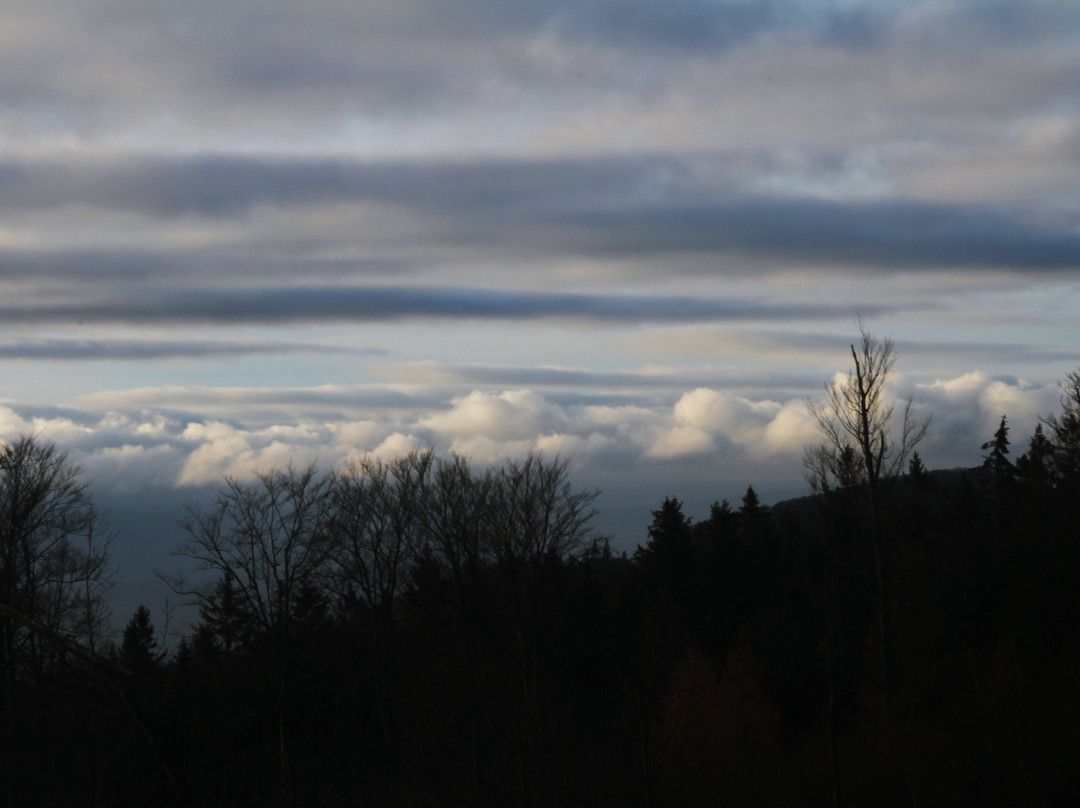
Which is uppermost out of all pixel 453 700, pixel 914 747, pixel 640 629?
pixel 640 629

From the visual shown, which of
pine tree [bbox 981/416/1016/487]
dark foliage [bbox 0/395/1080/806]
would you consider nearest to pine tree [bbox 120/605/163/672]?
dark foliage [bbox 0/395/1080/806]

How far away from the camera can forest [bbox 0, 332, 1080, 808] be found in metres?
23.2

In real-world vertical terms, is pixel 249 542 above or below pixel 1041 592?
above

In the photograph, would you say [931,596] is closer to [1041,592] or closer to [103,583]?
[1041,592]

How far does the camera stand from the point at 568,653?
2288 inches

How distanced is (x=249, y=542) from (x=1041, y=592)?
4045 cm

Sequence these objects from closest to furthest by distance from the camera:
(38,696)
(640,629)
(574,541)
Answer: (640,629)
(38,696)
(574,541)

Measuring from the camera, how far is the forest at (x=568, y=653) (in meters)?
23.2

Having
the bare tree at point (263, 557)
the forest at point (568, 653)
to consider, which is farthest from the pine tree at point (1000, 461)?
the bare tree at point (263, 557)

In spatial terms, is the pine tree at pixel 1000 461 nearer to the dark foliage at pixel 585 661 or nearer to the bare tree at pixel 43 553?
the dark foliage at pixel 585 661

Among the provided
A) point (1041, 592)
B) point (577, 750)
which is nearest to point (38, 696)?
Result: point (577, 750)

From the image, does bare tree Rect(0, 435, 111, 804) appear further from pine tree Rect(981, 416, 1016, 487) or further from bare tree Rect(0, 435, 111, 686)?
pine tree Rect(981, 416, 1016, 487)

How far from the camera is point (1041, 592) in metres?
47.2

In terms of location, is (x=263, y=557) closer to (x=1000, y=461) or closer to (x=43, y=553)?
(x=43, y=553)
